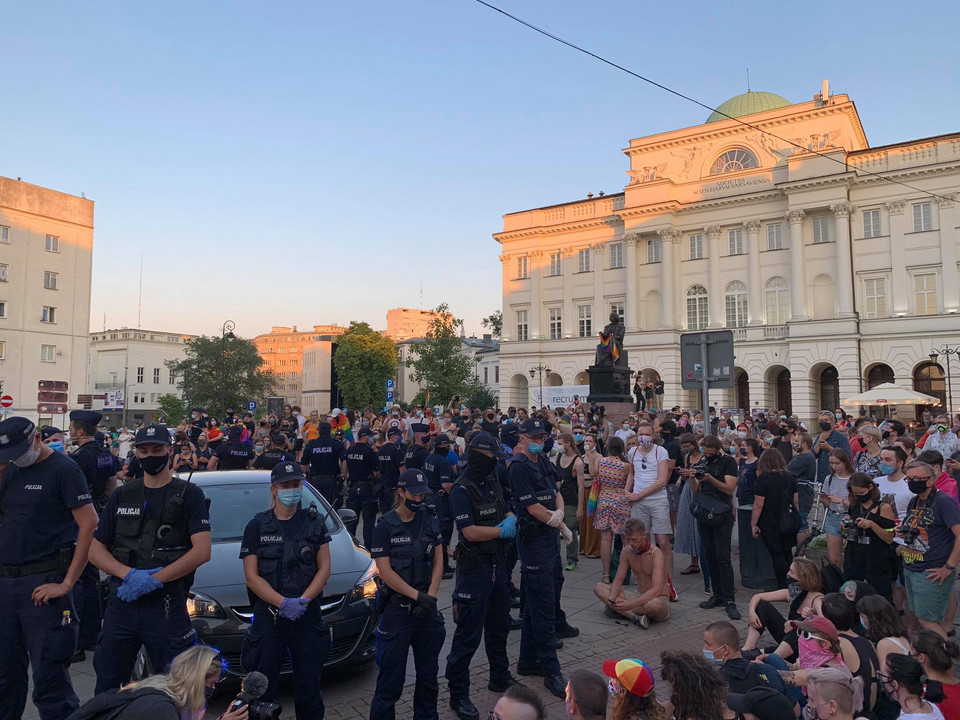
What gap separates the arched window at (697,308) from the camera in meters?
49.1

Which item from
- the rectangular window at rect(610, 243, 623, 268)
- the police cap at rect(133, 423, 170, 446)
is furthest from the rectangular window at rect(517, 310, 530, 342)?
the police cap at rect(133, 423, 170, 446)

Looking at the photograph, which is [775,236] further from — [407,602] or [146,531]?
[146,531]

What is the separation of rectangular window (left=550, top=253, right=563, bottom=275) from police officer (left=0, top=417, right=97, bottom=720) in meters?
52.3

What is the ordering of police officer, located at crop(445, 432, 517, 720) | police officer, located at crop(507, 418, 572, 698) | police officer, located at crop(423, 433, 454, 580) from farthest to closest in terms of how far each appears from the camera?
1. police officer, located at crop(423, 433, 454, 580)
2. police officer, located at crop(507, 418, 572, 698)
3. police officer, located at crop(445, 432, 517, 720)

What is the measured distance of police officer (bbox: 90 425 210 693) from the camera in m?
4.20

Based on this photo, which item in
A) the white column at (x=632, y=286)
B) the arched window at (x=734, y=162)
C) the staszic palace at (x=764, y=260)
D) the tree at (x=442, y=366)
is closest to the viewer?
the staszic palace at (x=764, y=260)

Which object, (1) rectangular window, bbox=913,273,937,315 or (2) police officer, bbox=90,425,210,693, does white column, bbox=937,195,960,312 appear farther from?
(2) police officer, bbox=90,425,210,693

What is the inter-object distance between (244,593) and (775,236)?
4718cm

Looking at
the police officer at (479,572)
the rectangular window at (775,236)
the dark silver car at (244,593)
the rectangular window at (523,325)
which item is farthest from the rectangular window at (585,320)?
the police officer at (479,572)

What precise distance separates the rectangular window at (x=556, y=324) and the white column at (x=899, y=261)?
76.4 ft

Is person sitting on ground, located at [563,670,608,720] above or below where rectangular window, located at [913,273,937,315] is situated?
below

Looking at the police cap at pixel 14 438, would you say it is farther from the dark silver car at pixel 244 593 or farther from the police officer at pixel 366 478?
the police officer at pixel 366 478

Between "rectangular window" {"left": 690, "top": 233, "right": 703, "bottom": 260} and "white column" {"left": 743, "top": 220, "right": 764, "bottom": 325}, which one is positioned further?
"rectangular window" {"left": 690, "top": 233, "right": 703, "bottom": 260}

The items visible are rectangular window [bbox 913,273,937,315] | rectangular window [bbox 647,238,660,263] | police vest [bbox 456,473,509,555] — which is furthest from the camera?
rectangular window [bbox 647,238,660,263]
